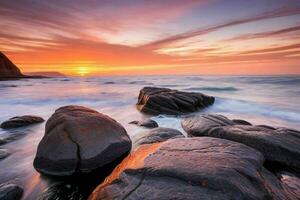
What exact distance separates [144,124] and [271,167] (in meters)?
4.36

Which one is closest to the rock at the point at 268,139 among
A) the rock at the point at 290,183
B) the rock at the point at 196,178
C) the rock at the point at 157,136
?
the rock at the point at 290,183

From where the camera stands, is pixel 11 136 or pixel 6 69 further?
pixel 6 69

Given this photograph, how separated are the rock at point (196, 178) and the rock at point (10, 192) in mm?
1591

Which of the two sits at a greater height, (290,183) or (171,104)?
(290,183)

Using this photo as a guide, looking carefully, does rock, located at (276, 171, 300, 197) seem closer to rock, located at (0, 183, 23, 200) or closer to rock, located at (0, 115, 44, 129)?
rock, located at (0, 183, 23, 200)

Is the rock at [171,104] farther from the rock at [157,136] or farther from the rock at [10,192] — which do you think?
the rock at [10,192]

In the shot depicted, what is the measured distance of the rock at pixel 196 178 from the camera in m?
2.20

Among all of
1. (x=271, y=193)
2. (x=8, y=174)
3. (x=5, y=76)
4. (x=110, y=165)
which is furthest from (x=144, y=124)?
(x=5, y=76)

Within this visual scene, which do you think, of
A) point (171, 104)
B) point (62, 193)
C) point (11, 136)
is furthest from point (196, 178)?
point (171, 104)

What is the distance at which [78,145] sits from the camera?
164 inches

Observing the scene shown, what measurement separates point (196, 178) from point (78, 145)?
8.46ft

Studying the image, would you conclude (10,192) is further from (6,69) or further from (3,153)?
(6,69)

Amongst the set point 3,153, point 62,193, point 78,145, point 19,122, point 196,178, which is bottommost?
point 19,122

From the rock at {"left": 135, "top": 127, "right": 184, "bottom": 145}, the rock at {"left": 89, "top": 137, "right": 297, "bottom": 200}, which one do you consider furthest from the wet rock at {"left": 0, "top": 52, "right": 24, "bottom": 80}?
the rock at {"left": 89, "top": 137, "right": 297, "bottom": 200}
